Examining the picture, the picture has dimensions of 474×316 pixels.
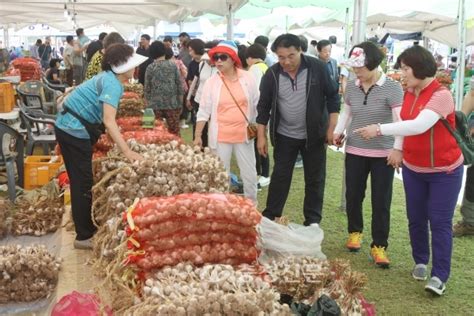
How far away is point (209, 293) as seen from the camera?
6.70 ft

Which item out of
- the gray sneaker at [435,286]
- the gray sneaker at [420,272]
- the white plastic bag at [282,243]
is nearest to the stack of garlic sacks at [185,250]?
the white plastic bag at [282,243]

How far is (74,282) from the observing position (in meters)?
3.37

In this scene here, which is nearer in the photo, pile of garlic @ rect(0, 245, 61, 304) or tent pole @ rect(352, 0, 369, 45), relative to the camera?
pile of garlic @ rect(0, 245, 61, 304)

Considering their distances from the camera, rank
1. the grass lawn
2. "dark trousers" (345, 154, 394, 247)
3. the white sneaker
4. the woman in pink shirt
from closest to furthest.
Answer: the grass lawn → "dark trousers" (345, 154, 394, 247) → the woman in pink shirt → the white sneaker

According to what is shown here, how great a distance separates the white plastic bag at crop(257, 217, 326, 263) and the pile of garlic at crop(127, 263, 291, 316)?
615mm

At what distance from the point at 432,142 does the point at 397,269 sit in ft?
3.99

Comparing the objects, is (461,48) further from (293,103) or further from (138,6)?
(138,6)

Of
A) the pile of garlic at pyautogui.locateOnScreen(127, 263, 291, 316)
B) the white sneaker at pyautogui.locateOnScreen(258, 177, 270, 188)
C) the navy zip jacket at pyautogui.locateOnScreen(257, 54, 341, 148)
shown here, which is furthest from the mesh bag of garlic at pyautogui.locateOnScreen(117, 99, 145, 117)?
the pile of garlic at pyautogui.locateOnScreen(127, 263, 291, 316)

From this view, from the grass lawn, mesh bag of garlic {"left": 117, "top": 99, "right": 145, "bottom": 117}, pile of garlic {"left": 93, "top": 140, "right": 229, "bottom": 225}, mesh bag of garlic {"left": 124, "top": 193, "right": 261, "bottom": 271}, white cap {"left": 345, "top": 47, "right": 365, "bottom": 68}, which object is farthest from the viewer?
mesh bag of garlic {"left": 117, "top": 99, "right": 145, "bottom": 117}

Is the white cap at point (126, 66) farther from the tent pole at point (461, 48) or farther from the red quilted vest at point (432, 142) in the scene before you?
the tent pole at point (461, 48)

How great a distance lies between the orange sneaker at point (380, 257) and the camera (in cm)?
447

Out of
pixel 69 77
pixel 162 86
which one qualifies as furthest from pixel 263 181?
pixel 69 77

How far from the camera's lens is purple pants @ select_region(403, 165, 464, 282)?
12.5 feet

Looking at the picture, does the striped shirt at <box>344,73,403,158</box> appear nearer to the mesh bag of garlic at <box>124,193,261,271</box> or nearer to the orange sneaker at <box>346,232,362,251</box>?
the orange sneaker at <box>346,232,362,251</box>
